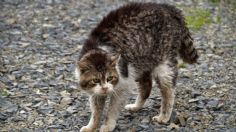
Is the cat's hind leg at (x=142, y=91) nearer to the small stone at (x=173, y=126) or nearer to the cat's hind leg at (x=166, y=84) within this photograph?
the cat's hind leg at (x=166, y=84)

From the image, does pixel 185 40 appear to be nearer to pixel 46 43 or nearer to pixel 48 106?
pixel 48 106

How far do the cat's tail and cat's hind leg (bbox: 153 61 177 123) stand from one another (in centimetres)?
41

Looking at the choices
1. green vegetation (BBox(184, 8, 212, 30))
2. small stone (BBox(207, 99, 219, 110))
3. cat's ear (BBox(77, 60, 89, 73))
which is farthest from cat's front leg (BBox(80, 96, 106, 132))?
green vegetation (BBox(184, 8, 212, 30))

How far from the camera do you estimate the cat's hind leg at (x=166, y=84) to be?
7219 mm

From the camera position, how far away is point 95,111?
6977 mm

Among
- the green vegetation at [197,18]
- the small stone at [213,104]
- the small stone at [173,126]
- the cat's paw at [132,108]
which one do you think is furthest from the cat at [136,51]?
the green vegetation at [197,18]

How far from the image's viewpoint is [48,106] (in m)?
7.82

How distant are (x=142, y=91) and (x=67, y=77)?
6.17 ft

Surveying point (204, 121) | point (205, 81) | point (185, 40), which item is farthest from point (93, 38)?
point (205, 81)

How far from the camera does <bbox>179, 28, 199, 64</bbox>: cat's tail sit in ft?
24.6

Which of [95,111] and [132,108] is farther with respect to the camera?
[132,108]

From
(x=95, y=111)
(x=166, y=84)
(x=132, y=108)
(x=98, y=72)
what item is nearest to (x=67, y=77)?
(x=132, y=108)

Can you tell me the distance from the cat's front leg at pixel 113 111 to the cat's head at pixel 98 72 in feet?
1.11

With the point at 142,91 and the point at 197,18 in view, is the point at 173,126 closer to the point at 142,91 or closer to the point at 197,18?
the point at 142,91
